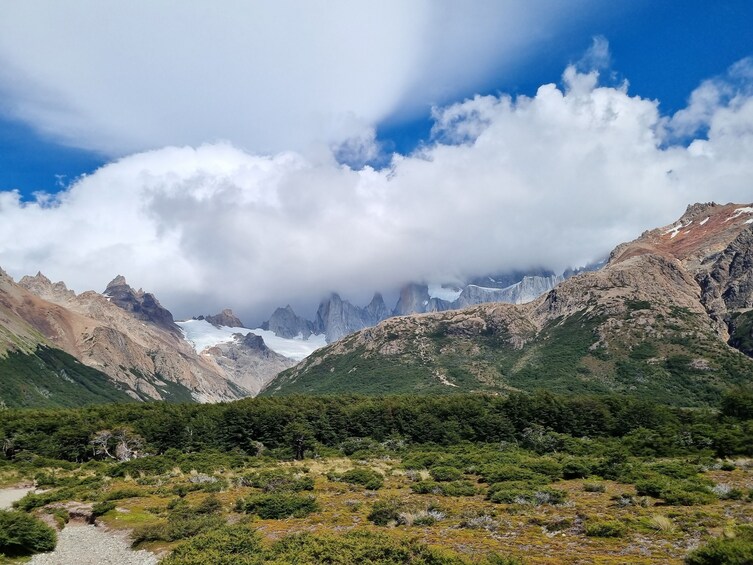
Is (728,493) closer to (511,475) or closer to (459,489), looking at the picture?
(511,475)

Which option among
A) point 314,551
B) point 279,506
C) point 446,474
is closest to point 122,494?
point 279,506

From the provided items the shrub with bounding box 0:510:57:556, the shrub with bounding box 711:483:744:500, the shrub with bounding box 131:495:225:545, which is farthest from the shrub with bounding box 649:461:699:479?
the shrub with bounding box 0:510:57:556

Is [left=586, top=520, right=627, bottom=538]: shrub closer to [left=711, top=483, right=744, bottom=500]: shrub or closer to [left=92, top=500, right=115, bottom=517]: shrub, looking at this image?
[left=711, top=483, right=744, bottom=500]: shrub

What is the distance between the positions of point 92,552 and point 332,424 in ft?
249

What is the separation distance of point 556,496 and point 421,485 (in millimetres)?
12362

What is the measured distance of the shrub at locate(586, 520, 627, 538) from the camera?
2289 centimetres

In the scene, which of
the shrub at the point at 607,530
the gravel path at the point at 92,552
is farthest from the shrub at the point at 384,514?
the gravel path at the point at 92,552

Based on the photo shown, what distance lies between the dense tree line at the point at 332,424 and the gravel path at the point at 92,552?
54286mm

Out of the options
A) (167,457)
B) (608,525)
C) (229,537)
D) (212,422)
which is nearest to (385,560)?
(229,537)

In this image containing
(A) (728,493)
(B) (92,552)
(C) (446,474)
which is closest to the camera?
(B) (92,552)

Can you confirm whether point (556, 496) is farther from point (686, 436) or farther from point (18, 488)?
point (18, 488)

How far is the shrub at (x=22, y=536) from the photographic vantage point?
26.5 metres

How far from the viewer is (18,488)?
58281 mm

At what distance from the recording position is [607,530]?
75.6ft
